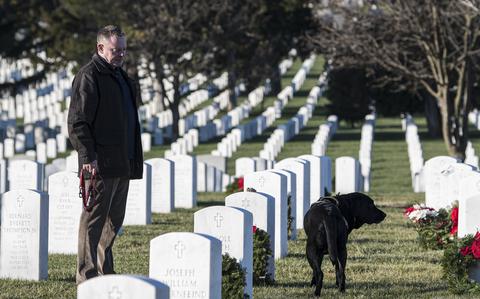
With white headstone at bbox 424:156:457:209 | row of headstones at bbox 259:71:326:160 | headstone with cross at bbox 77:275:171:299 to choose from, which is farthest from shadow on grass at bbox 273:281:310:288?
row of headstones at bbox 259:71:326:160

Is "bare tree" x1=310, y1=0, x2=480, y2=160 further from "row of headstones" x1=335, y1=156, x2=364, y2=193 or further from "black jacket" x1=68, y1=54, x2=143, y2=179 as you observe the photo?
"black jacket" x1=68, y1=54, x2=143, y2=179

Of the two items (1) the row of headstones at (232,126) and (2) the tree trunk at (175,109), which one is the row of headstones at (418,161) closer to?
(1) the row of headstones at (232,126)

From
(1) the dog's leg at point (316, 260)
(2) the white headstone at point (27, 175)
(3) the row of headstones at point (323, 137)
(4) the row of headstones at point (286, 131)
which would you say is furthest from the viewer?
(4) the row of headstones at point (286, 131)

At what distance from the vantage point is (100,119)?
11.3m

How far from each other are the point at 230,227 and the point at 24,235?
248 centimetres

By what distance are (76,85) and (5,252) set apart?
2548 millimetres

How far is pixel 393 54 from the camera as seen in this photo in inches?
1384

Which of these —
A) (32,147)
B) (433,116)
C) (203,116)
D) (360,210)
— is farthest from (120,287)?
(203,116)

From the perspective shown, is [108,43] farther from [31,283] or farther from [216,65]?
[216,65]

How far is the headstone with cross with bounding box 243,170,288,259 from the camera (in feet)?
50.4

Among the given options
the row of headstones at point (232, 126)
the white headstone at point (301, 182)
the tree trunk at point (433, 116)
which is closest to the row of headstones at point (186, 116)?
the row of headstones at point (232, 126)

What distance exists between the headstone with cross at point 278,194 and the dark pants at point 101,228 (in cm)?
389

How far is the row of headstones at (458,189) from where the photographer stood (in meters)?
13.3

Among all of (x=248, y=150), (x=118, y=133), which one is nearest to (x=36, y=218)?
(x=118, y=133)
